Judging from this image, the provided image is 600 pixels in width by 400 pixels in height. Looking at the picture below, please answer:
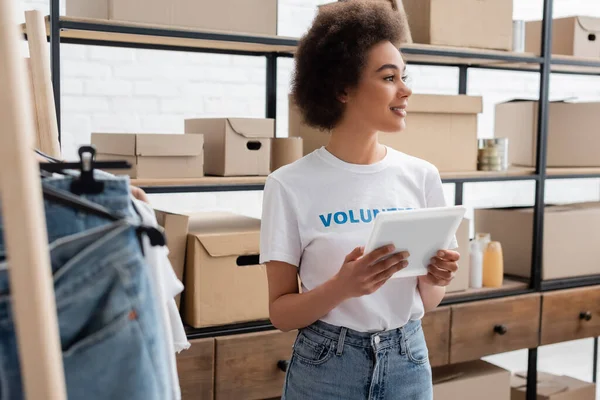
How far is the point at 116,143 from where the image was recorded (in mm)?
2232

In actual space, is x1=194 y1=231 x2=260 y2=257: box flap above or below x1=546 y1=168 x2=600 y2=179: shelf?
below

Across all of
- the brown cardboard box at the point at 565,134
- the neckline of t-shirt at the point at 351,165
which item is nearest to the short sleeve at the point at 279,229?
the neckline of t-shirt at the point at 351,165

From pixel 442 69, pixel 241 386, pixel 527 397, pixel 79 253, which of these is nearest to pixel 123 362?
→ pixel 79 253

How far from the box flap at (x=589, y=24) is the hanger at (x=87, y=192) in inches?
103

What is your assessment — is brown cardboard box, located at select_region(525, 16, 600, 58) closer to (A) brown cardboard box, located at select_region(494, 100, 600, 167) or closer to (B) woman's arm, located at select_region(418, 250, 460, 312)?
(A) brown cardboard box, located at select_region(494, 100, 600, 167)

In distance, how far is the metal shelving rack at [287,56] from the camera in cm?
211

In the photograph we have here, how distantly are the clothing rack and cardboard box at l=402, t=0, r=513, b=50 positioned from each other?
219 cm

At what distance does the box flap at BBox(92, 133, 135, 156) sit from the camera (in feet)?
7.17

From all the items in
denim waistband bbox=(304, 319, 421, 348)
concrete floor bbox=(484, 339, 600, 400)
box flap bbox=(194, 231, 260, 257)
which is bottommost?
concrete floor bbox=(484, 339, 600, 400)

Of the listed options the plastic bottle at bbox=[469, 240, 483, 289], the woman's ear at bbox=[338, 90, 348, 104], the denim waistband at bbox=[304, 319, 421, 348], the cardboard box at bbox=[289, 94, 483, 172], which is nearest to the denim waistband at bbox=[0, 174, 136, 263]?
the denim waistband at bbox=[304, 319, 421, 348]

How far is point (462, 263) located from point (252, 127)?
38.9 inches

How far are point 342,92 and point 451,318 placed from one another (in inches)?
50.8

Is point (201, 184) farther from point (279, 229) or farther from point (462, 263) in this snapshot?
point (462, 263)

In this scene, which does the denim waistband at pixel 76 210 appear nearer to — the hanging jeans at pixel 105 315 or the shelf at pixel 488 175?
the hanging jeans at pixel 105 315
